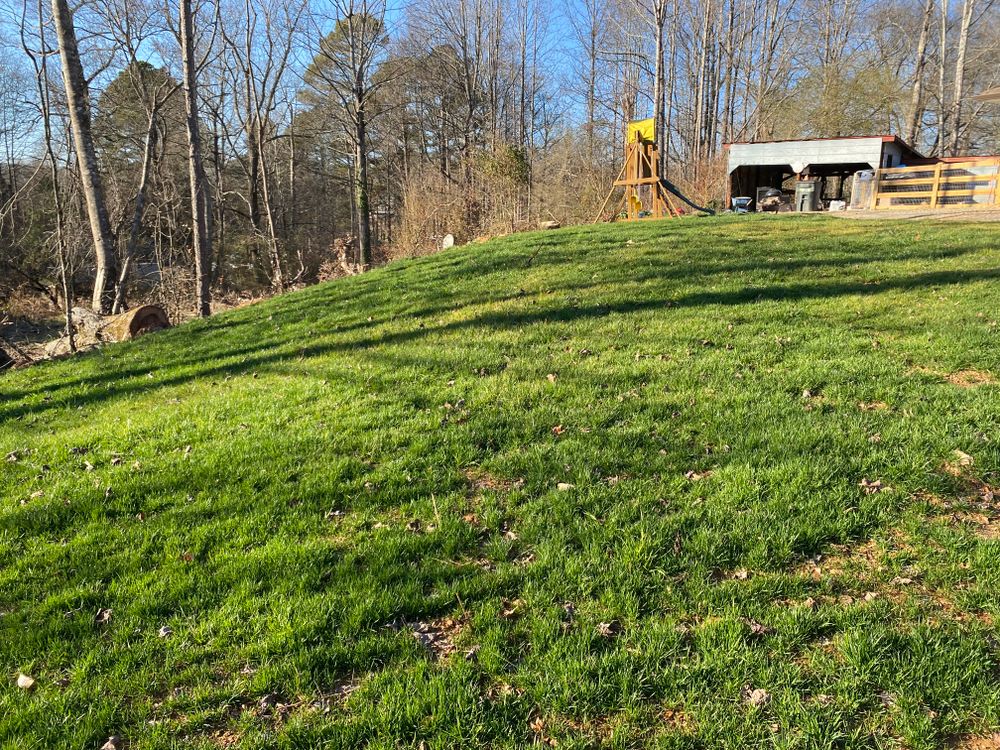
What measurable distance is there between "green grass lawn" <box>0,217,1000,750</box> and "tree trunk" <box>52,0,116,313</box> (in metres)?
6.20

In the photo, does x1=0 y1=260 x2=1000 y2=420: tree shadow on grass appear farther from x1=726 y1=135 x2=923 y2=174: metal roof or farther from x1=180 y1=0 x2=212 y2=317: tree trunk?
x1=726 y1=135 x2=923 y2=174: metal roof

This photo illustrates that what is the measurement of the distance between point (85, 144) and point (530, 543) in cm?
1247

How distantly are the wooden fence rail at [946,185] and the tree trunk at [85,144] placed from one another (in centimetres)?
2018

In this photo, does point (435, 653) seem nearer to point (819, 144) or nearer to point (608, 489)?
point (608, 489)

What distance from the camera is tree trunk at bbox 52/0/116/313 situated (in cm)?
1090

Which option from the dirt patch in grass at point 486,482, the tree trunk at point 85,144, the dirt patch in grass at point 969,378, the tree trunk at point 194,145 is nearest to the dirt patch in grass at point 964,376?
the dirt patch in grass at point 969,378

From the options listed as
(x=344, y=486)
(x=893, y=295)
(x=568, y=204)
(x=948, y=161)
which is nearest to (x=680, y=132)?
(x=568, y=204)

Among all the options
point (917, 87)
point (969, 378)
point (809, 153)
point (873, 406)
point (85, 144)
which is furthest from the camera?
point (917, 87)

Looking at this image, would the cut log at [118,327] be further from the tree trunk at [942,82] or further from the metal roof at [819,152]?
the tree trunk at [942,82]

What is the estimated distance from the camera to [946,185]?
16.8 m

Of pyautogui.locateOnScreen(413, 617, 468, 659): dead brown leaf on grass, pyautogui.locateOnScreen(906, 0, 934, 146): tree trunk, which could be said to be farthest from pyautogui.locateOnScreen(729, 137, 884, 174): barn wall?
pyautogui.locateOnScreen(413, 617, 468, 659): dead brown leaf on grass

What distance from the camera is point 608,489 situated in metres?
3.72

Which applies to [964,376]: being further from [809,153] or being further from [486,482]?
[809,153]

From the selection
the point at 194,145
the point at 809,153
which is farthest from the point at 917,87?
the point at 194,145
